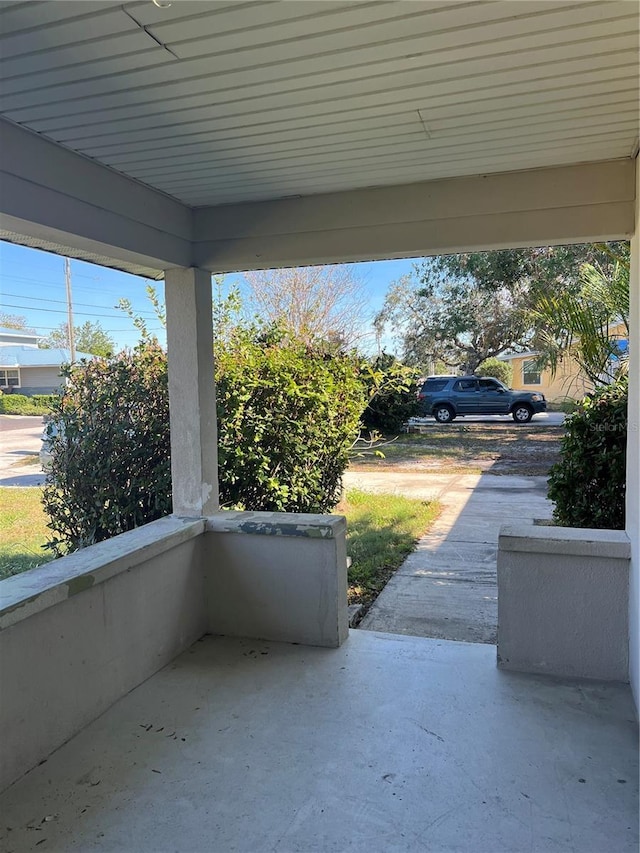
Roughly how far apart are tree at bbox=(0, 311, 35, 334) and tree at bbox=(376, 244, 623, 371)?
7.54 metres

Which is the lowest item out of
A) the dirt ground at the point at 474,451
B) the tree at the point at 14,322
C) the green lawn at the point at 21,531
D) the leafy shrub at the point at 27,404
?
the dirt ground at the point at 474,451

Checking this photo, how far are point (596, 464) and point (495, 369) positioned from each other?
16.5 meters

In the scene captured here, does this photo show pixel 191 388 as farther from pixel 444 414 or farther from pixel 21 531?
pixel 444 414

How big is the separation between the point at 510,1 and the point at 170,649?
2.95 m

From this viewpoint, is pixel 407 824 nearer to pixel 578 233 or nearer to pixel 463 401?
pixel 578 233

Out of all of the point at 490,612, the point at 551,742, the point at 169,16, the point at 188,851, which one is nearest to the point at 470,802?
the point at 551,742

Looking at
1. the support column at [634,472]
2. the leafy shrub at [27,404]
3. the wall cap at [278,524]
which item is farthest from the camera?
the leafy shrub at [27,404]

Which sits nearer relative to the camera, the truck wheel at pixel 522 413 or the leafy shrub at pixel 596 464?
the leafy shrub at pixel 596 464

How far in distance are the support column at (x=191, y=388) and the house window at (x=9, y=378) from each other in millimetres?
1123

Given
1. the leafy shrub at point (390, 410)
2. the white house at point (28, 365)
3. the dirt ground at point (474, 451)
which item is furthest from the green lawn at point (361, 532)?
the leafy shrub at point (390, 410)

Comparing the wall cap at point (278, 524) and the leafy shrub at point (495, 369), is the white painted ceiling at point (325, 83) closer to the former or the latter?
the wall cap at point (278, 524)

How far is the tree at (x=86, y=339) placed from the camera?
422 centimetres

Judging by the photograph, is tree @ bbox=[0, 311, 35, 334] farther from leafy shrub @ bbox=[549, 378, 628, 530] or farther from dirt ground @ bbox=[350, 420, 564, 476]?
dirt ground @ bbox=[350, 420, 564, 476]

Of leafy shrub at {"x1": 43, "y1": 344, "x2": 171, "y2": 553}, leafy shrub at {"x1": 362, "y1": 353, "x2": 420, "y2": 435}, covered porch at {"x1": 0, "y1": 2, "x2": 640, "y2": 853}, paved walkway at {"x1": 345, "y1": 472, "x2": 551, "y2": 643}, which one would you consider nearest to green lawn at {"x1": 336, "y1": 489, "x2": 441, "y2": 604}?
paved walkway at {"x1": 345, "y1": 472, "x2": 551, "y2": 643}
